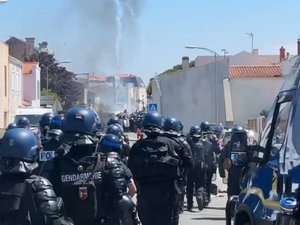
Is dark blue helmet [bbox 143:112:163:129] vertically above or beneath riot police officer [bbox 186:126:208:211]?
above

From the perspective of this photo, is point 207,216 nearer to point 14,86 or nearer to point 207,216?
point 207,216

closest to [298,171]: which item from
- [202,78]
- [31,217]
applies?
[31,217]

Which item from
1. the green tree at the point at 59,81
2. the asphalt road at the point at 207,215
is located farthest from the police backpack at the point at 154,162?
the green tree at the point at 59,81

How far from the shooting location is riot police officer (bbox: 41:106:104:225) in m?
6.03

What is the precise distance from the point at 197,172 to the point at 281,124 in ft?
32.4

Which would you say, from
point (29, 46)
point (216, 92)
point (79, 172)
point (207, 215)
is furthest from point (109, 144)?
point (29, 46)

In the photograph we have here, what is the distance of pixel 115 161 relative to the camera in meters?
6.18

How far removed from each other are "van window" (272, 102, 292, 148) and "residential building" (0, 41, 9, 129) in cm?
4328

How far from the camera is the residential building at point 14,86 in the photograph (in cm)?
5303

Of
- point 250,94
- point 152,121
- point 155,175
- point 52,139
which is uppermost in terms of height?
Result: point 250,94

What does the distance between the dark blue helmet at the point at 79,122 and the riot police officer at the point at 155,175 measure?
99.9 inches

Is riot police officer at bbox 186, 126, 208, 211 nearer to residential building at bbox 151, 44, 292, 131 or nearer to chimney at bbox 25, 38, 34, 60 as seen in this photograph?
residential building at bbox 151, 44, 292, 131

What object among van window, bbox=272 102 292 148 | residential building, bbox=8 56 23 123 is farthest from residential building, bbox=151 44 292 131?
van window, bbox=272 102 292 148

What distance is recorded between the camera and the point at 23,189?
16.4ft
